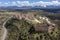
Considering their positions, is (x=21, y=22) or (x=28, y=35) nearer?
(x=28, y=35)

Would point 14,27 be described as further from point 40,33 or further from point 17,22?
point 40,33

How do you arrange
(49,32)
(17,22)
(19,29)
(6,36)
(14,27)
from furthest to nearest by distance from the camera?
(17,22)
(14,27)
(19,29)
(6,36)
(49,32)

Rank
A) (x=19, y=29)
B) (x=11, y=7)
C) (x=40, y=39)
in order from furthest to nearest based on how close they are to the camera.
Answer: (x=11, y=7) < (x=19, y=29) < (x=40, y=39)

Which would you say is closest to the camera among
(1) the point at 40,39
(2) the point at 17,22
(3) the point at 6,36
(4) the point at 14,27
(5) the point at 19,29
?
(1) the point at 40,39

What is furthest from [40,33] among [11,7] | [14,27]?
[11,7]

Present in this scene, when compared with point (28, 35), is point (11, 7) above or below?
below

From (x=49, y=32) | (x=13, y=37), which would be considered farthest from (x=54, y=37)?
(x=13, y=37)

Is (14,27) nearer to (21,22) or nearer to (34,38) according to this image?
(21,22)

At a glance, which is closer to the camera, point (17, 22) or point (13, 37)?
point (13, 37)

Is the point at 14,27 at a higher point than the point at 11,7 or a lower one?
higher
